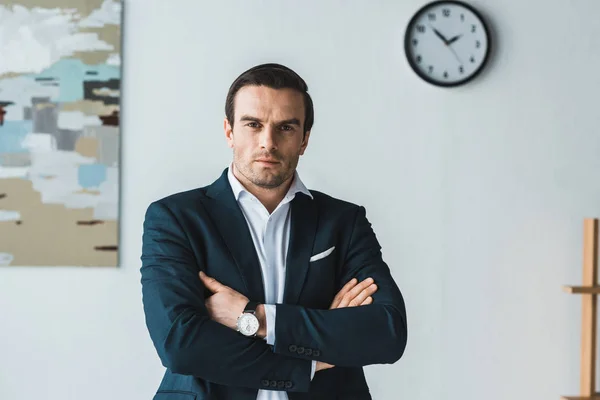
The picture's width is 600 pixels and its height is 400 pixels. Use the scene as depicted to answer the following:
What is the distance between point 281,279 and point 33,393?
1751 mm

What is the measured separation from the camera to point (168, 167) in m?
3.14

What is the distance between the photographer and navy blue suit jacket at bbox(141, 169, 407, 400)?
167cm

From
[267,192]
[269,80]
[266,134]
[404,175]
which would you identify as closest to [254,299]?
[267,192]

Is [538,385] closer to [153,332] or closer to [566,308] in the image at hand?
[566,308]

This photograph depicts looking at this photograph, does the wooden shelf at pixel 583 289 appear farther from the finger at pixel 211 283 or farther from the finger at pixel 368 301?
the finger at pixel 211 283

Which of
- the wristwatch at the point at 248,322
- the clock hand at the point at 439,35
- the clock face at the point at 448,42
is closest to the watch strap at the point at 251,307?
the wristwatch at the point at 248,322

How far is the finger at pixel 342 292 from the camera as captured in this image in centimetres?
184

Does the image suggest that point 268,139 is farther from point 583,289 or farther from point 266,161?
point 583,289

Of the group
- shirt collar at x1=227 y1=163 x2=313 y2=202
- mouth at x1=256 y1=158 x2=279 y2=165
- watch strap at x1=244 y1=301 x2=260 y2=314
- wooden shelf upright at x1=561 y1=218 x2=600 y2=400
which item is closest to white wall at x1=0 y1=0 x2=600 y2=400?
wooden shelf upright at x1=561 y1=218 x2=600 y2=400

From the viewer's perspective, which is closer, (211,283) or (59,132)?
(211,283)

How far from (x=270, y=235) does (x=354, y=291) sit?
236mm

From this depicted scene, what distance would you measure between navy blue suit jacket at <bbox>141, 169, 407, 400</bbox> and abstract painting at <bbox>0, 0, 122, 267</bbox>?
1.37 metres

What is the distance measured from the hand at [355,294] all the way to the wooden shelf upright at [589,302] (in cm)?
128

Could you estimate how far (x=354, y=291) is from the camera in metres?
1.84
